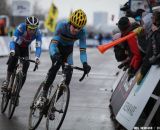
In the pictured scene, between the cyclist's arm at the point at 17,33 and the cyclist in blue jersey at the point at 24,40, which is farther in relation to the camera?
the cyclist's arm at the point at 17,33

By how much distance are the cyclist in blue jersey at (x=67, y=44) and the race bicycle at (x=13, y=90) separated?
1264mm

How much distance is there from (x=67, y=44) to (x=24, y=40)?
1.80m

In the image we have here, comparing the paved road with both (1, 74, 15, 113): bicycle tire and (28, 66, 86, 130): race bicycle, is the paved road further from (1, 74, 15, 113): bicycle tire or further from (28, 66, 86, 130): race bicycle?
(28, 66, 86, 130): race bicycle

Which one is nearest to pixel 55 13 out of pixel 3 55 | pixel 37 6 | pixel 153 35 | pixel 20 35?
pixel 3 55

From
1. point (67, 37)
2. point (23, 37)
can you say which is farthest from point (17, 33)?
point (67, 37)

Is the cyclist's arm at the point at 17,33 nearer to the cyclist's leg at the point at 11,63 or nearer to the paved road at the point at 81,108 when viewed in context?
the cyclist's leg at the point at 11,63

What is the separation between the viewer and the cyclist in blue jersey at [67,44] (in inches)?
351

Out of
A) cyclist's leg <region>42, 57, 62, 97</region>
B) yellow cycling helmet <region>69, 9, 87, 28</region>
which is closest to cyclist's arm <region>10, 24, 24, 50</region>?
cyclist's leg <region>42, 57, 62, 97</region>

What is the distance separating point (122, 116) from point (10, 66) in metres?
2.92

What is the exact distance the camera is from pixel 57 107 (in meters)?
8.79

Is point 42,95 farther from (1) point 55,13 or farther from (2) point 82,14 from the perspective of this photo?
(1) point 55,13

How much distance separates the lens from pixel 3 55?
109 ft

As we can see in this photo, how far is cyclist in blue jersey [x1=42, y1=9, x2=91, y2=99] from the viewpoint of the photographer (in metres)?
8.92

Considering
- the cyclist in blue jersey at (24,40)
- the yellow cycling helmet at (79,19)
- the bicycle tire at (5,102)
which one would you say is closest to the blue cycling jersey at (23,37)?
the cyclist in blue jersey at (24,40)
